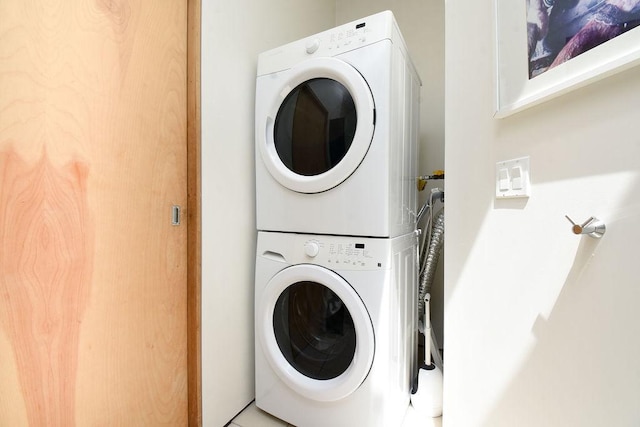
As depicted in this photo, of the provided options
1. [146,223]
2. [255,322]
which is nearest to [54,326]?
[146,223]

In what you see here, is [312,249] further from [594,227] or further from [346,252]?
[594,227]

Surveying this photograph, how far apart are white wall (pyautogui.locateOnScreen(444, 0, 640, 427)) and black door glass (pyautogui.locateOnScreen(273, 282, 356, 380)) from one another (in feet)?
1.26

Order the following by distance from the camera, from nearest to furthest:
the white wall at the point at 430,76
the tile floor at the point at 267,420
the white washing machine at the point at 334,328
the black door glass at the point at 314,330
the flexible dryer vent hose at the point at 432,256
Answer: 1. the white washing machine at the point at 334,328
2. the black door glass at the point at 314,330
3. the tile floor at the point at 267,420
4. the flexible dryer vent hose at the point at 432,256
5. the white wall at the point at 430,76

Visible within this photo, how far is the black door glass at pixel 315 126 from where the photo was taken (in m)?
1.06

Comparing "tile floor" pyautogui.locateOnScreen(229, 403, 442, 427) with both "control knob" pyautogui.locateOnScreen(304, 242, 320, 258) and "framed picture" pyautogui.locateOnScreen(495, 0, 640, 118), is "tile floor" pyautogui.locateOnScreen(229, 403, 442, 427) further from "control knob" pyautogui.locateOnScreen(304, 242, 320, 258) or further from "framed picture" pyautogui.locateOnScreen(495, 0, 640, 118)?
"framed picture" pyautogui.locateOnScreen(495, 0, 640, 118)

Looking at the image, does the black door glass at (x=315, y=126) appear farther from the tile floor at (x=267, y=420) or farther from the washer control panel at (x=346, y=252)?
the tile floor at (x=267, y=420)

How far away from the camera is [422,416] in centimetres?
123

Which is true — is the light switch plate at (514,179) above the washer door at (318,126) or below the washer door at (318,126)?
below

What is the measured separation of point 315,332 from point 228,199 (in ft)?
2.24

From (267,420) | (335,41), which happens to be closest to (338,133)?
(335,41)

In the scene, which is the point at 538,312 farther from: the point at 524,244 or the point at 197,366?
the point at 197,366

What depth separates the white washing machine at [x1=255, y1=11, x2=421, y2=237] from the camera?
0.98 meters

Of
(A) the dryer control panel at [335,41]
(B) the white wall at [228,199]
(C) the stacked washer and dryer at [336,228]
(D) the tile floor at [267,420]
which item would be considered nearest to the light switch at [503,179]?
(C) the stacked washer and dryer at [336,228]

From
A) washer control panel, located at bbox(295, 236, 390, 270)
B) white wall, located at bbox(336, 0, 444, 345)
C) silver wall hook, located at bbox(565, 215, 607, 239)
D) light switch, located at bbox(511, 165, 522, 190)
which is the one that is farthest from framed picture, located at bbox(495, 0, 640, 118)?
white wall, located at bbox(336, 0, 444, 345)
